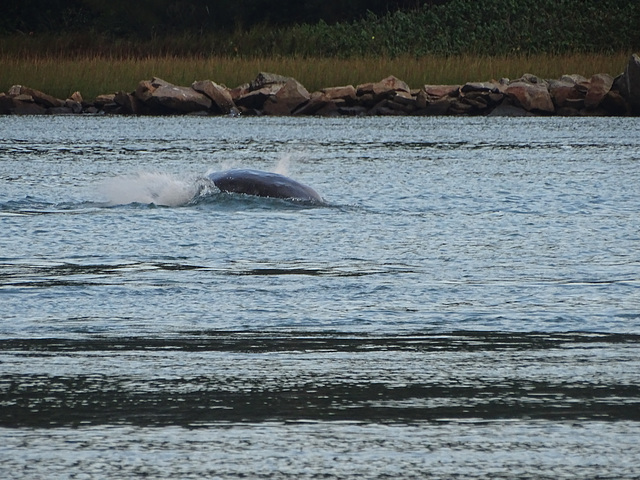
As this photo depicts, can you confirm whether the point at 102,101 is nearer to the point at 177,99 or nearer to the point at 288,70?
the point at 177,99

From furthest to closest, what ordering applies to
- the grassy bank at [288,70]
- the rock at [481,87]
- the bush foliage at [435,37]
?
the bush foliage at [435,37] → the grassy bank at [288,70] → the rock at [481,87]

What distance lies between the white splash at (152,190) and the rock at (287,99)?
1855 centimetres

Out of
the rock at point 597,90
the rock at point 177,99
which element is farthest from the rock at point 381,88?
the rock at point 597,90

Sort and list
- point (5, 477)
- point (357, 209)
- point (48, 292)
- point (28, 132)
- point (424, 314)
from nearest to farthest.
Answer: point (5, 477) < point (424, 314) < point (48, 292) < point (357, 209) < point (28, 132)

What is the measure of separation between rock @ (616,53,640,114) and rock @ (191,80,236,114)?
866 cm

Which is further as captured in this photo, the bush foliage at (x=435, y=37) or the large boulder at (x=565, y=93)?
the bush foliage at (x=435, y=37)

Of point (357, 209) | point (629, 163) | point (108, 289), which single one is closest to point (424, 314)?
point (108, 289)

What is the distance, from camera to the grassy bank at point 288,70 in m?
32.8

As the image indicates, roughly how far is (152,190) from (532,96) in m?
19.0

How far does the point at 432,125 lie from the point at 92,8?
3353 cm

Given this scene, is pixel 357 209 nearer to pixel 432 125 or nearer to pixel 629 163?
pixel 629 163

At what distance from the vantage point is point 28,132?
22328mm

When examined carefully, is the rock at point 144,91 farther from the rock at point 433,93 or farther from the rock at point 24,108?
the rock at point 433,93

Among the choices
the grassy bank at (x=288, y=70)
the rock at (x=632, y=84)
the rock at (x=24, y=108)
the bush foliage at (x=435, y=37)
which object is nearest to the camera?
the rock at (x=632, y=84)
